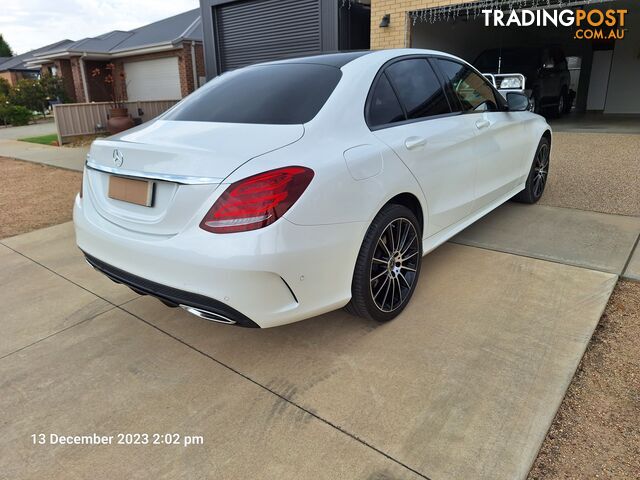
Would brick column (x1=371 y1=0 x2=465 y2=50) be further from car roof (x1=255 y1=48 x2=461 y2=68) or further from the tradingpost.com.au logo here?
car roof (x1=255 y1=48 x2=461 y2=68)

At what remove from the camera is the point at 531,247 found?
13.7 ft

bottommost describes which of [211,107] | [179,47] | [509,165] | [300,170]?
[509,165]

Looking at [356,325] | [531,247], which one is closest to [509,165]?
[531,247]

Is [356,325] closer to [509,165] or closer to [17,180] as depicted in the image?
[509,165]

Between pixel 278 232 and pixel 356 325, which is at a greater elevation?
pixel 278 232

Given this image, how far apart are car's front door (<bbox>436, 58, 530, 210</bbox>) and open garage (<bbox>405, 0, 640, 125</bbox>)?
20.7 ft

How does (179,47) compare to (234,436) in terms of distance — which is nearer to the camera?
A: (234,436)

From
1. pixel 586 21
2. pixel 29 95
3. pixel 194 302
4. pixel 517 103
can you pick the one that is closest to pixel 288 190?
pixel 194 302

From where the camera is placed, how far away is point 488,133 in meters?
3.92

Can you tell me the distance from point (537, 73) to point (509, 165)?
858 centimetres

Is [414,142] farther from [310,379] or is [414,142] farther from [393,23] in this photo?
[393,23]

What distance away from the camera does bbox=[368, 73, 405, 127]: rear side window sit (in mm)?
2879

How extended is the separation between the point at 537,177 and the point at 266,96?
362cm

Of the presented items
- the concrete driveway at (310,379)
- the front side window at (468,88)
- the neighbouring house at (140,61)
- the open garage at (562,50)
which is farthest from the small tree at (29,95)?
the front side window at (468,88)
